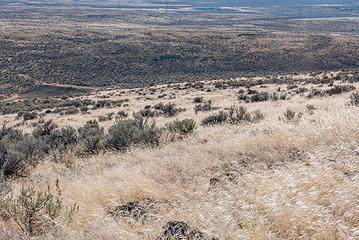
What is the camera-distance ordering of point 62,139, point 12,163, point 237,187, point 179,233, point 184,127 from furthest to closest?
point 62,139
point 184,127
point 12,163
point 237,187
point 179,233

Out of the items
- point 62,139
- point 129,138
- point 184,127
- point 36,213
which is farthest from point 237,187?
point 62,139

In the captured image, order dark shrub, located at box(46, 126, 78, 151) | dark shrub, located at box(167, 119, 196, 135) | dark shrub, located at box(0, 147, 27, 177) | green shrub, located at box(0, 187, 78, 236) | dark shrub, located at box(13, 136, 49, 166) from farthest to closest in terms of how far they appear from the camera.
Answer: dark shrub, located at box(46, 126, 78, 151) → dark shrub, located at box(167, 119, 196, 135) → dark shrub, located at box(13, 136, 49, 166) → dark shrub, located at box(0, 147, 27, 177) → green shrub, located at box(0, 187, 78, 236)

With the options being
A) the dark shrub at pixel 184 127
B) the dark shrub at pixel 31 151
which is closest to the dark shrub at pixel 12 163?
the dark shrub at pixel 31 151

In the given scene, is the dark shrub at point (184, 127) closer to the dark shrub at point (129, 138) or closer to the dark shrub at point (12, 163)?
the dark shrub at point (129, 138)

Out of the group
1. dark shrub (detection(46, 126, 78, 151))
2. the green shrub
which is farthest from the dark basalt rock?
dark shrub (detection(46, 126, 78, 151))

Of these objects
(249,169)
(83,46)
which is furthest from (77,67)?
(249,169)

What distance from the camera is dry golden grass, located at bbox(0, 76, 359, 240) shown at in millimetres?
Answer: 3080

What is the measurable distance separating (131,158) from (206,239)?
13.8ft

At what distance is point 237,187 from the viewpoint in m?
4.18

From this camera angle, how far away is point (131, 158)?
6.91m

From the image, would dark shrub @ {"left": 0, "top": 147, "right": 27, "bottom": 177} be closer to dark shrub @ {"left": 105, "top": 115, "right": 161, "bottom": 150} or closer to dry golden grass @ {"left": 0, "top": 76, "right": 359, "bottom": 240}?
dry golden grass @ {"left": 0, "top": 76, "right": 359, "bottom": 240}

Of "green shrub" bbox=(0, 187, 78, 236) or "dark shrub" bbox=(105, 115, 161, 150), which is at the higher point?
"green shrub" bbox=(0, 187, 78, 236)

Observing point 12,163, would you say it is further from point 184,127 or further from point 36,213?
point 184,127

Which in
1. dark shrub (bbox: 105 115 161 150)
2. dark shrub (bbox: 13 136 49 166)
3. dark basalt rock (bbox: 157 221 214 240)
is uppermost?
dark basalt rock (bbox: 157 221 214 240)
